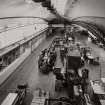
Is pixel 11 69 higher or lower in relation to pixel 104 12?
lower

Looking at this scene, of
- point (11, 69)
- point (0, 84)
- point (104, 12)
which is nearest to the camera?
point (104, 12)

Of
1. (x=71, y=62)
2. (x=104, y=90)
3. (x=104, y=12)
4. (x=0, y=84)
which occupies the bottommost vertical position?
(x=0, y=84)

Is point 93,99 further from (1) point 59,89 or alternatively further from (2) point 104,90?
(1) point 59,89

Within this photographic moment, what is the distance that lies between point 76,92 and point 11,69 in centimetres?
309

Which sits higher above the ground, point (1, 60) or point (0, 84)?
point (1, 60)

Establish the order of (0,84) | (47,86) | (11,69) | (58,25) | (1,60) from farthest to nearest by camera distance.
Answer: (58,25) → (11,69) → (1,60) → (0,84) → (47,86)

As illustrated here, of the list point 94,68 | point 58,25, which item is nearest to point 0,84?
point 94,68

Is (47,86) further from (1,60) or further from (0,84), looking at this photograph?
(1,60)

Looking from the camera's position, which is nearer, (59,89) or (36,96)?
(36,96)

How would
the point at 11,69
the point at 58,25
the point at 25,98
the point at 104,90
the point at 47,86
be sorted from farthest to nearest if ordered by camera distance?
the point at 58,25 → the point at 11,69 → the point at 47,86 → the point at 25,98 → the point at 104,90

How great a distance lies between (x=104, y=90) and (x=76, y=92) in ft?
2.01

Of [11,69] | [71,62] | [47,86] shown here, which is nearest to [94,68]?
[71,62]

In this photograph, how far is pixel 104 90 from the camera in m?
3.31

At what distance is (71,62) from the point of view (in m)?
4.32
